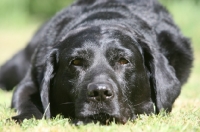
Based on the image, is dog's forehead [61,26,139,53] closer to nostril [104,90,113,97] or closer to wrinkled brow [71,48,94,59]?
wrinkled brow [71,48,94,59]

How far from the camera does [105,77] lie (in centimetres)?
339

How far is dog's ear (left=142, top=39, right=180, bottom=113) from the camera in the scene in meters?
3.87

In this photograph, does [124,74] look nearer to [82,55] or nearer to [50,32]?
[82,55]

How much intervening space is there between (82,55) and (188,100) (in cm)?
184

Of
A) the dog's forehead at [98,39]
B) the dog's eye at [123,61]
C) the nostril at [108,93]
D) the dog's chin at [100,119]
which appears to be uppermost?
the dog's forehead at [98,39]

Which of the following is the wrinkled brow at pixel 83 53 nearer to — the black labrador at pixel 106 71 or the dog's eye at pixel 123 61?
the black labrador at pixel 106 71

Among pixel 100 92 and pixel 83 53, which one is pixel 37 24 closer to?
pixel 83 53

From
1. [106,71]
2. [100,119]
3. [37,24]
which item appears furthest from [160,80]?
[37,24]

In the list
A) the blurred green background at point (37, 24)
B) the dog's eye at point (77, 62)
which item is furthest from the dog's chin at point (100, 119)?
the blurred green background at point (37, 24)

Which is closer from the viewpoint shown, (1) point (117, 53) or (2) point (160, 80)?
(1) point (117, 53)

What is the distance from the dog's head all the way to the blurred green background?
0.87 metres

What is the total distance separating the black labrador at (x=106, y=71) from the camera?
3.36m

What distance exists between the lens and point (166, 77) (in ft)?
12.9

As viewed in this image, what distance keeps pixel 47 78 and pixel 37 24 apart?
49.0ft
